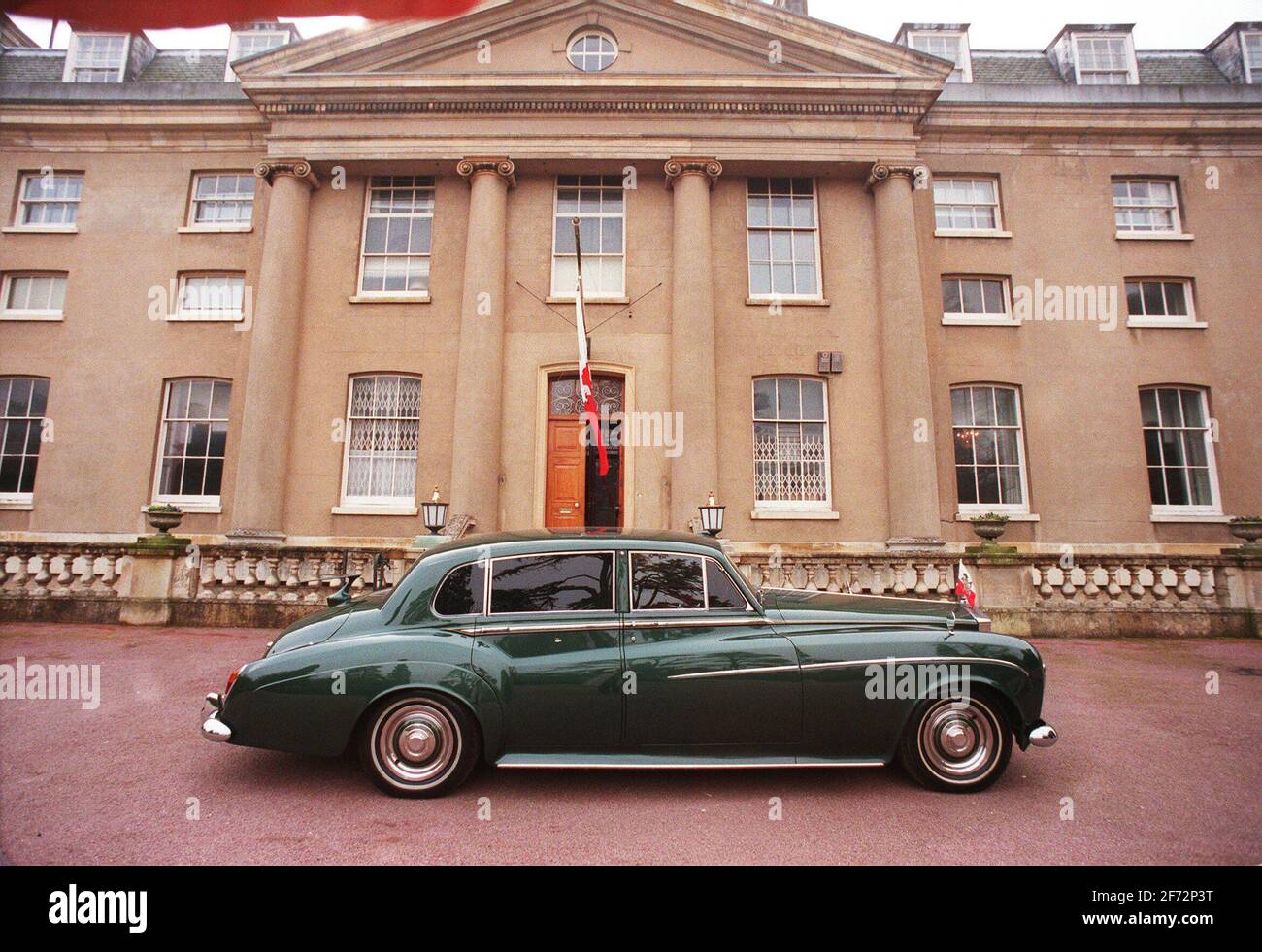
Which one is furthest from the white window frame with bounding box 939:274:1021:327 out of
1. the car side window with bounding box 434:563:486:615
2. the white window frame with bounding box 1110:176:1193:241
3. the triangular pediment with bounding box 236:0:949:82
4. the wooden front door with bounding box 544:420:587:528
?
the car side window with bounding box 434:563:486:615

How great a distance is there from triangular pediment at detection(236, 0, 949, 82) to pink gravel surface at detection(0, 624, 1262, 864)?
498 inches

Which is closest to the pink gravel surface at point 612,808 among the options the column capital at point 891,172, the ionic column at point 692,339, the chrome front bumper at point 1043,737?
the chrome front bumper at point 1043,737

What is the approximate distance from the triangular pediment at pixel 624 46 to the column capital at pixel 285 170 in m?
1.60

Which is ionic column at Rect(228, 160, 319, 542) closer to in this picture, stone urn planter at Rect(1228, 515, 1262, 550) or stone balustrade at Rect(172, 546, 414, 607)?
stone balustrade at Rect(172, 546, 414, 607)

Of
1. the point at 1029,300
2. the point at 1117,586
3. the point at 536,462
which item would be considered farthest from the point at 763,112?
the point at 1117,586

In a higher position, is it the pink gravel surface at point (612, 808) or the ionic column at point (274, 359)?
the ionic column at point (274, 359)

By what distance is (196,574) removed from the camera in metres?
9.56

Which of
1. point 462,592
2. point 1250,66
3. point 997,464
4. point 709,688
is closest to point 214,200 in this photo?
point 462,592

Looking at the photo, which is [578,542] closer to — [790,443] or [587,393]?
[587,393]

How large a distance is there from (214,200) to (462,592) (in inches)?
560

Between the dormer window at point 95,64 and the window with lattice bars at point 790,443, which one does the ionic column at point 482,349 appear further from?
the dormer window at point 95,64

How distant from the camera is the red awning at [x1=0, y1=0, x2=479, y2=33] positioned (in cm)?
125

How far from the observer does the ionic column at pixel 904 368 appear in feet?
38.1

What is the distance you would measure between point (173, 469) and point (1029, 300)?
58.5 feet
